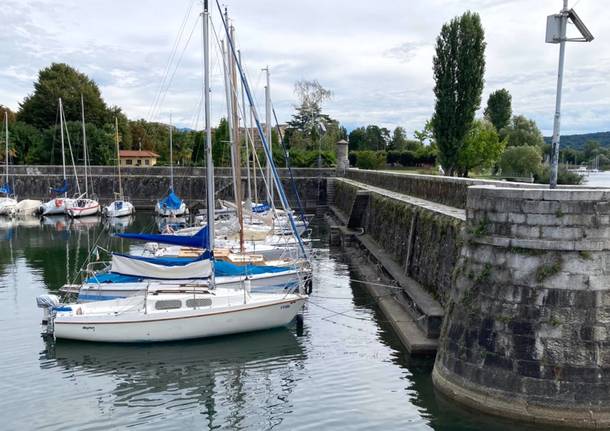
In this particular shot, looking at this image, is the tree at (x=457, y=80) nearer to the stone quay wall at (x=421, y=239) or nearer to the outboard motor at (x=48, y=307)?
the stone quay wall at (x=421, y=239)

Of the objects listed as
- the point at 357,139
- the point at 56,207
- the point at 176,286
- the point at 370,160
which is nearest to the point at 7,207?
the point at 56,207

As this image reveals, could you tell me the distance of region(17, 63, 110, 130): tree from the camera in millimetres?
76375

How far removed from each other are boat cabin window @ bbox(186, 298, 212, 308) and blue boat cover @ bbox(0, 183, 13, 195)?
44.3 m

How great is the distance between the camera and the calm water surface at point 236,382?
1110 cm

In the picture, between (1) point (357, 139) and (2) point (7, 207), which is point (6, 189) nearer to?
(2) point (7, 207)

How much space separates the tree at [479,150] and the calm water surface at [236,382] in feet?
125

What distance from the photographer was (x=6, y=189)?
5356 cm

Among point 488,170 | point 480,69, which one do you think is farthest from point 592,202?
point 488,170

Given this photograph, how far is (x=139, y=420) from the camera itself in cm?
1125

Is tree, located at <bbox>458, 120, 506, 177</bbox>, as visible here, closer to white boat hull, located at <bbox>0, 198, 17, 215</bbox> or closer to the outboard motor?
white boat hull, located at <bbox>0, 198, 17, 215</bbox>

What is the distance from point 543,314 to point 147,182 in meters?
51.6

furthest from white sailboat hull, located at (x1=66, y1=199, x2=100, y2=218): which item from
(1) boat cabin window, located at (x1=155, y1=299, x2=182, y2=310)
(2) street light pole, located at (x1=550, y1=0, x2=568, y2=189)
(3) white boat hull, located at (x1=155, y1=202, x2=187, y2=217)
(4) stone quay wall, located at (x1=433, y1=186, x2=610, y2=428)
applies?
(2) street light pole, located at (x1=550, y1=0, x2=568, y2=189)

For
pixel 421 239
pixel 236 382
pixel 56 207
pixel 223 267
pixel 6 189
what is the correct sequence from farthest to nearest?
pixel 6 189 < pixel 56 207 < pixel 421 239 < pixel 223 267 < pixel 236 382

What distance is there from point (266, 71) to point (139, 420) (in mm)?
28570
